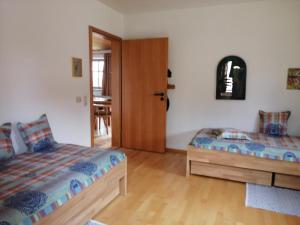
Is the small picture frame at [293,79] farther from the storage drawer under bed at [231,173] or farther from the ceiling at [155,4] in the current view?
the storage drawer under bed at [231,173]

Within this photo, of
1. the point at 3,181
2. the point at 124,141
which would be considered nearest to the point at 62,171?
the point at 3,181

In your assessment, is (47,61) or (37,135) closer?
(37,135)

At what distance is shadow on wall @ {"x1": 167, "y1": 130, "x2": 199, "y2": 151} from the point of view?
417cm

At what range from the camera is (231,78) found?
148 inches

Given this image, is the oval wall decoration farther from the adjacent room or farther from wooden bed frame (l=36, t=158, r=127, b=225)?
wooden bed frame (l=36, t=158, r=127, b=225)

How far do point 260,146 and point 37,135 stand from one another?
8.29 feet

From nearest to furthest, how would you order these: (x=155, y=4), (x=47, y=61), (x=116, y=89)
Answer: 1. (x=47, y=61)
2. (x=155, y=4)
3. (x=116, y=89)

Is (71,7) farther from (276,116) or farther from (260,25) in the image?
(276,116)

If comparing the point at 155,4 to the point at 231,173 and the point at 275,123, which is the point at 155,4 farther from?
the point at 231,173

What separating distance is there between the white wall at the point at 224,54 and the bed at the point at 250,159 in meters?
0.66

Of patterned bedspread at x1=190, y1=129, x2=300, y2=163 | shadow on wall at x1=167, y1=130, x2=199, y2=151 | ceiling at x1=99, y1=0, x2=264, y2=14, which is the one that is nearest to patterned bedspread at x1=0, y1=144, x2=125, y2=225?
patterned bedspread at x1=190, y1=129, x2=300, y2=163

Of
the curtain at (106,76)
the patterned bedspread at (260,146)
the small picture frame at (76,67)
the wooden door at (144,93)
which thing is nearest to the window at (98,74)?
the curtain at (106,76)

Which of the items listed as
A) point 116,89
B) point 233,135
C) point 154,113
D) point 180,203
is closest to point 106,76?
point 116,89

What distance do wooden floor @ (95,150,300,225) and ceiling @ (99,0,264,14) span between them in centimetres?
249
